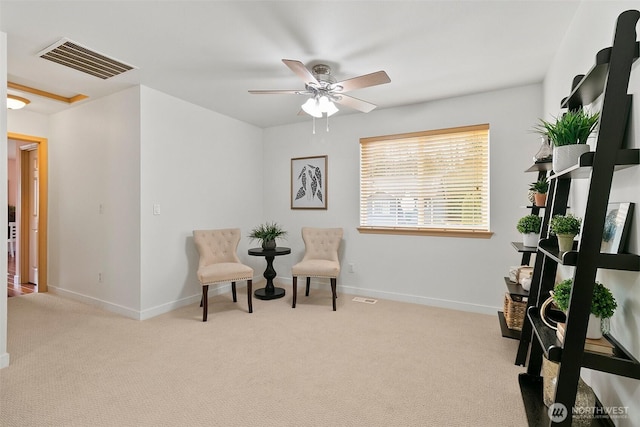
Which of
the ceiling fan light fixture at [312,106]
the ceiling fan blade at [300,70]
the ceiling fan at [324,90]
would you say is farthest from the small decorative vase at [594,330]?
the ceiling fan light fixture at [312,106]

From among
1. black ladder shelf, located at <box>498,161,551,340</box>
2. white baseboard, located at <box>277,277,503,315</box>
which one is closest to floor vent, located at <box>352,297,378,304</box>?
white baseboard, located at <box>277,277,503,315</box>

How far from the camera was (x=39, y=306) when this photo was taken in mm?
3910

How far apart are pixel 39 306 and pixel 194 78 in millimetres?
3337

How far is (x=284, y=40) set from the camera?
247 centimetres

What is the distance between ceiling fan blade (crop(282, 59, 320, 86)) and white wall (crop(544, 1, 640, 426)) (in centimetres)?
172

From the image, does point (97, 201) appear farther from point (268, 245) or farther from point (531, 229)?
point (531, 229)

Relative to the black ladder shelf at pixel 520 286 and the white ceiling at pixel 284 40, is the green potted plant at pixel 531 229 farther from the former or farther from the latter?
the white ceiling at pixel 284 40


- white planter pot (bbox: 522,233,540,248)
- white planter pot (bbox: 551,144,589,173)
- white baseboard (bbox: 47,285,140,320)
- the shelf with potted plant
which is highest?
white planter pot (bbox: 551,144,589,173)

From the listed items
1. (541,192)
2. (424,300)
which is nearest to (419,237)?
(424,300)

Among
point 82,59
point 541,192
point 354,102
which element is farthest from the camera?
point 354,102

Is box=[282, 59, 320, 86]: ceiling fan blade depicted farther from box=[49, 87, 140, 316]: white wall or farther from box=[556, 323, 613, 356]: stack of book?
box=[556, 323, 613, 356]: stack of book

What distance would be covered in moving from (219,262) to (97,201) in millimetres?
1606

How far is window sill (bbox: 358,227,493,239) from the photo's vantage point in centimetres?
366

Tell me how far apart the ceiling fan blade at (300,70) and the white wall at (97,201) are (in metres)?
2.04
